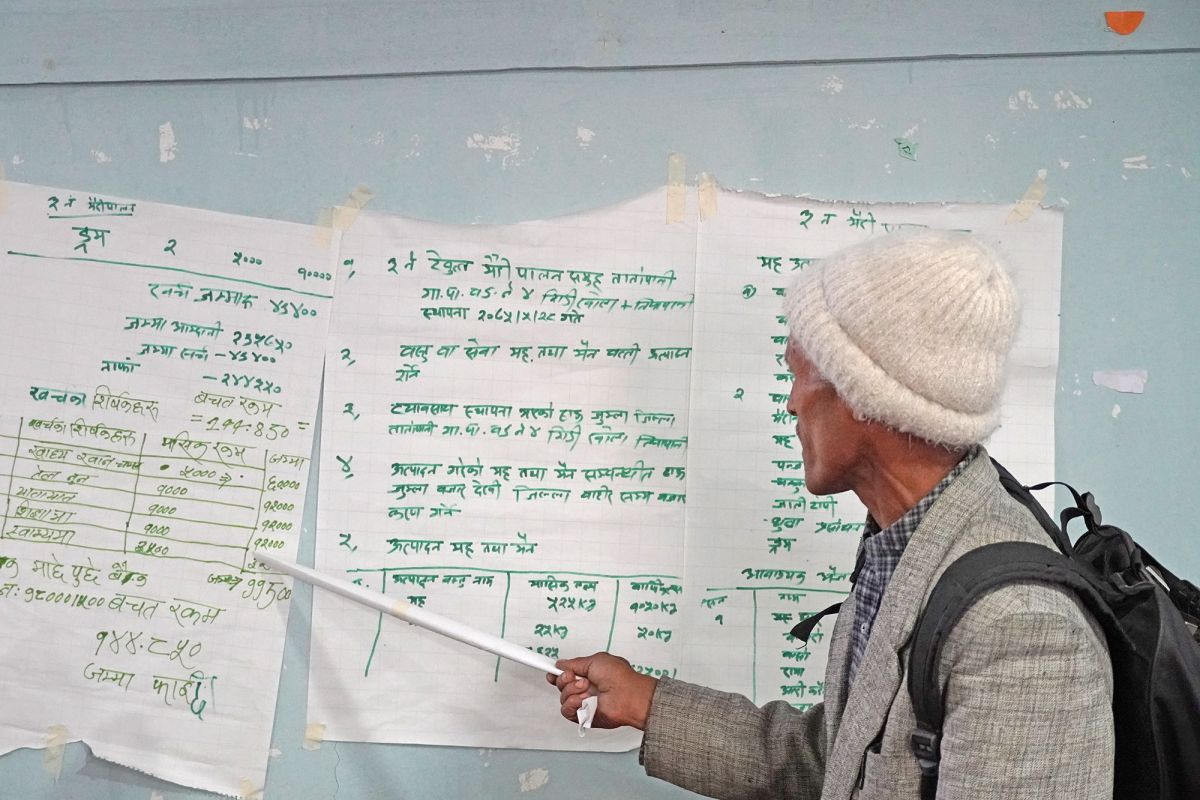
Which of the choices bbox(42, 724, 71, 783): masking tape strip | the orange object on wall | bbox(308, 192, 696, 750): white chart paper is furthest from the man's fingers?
the orange object on wall

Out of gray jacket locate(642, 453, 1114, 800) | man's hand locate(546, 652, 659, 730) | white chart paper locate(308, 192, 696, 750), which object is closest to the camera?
gray jacket locate(642, 453, 1114, 800)

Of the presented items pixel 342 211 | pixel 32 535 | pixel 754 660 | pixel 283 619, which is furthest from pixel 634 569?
pixel 32 535

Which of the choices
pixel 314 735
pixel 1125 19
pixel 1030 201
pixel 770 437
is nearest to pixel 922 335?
pixel 770 437

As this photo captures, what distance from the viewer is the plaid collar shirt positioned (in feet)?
2.55

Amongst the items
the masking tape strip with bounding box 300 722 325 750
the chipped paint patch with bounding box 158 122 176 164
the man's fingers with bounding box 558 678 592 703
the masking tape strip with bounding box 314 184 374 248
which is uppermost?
the chipped paint patch with bounding box 158 122 176 164

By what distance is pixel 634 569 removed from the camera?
3.85ft

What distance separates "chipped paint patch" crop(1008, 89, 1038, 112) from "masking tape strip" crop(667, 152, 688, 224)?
420 millimetres

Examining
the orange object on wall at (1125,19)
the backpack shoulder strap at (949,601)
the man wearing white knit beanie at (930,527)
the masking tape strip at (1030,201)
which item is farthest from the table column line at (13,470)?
the orange object on wall at (1125,19)

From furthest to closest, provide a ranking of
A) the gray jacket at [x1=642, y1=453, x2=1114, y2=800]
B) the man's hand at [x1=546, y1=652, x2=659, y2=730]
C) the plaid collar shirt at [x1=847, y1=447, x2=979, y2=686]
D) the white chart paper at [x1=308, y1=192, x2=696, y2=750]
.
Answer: the white chart paper at [x1=308, y1=192, x2=696, y2=750], the man's hand at [x1=546, y1=652, x2=659, y2=730], the plaid collar shirt at [x1=847, y1=447, x2=979, y2=686], the gray jacket at [x1=642, y1=453, x2=1114, y2=800]

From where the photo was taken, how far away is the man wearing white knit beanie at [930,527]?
0.66m

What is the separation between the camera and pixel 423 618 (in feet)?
3.46

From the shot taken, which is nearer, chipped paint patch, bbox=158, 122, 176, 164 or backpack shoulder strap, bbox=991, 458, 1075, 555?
backpack shoulder strap, bbox=991, 458, 1075, 555

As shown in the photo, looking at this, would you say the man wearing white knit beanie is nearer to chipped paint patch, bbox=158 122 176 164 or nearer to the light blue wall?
the light blue wall

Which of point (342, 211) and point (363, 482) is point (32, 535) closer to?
point (363, 482)
